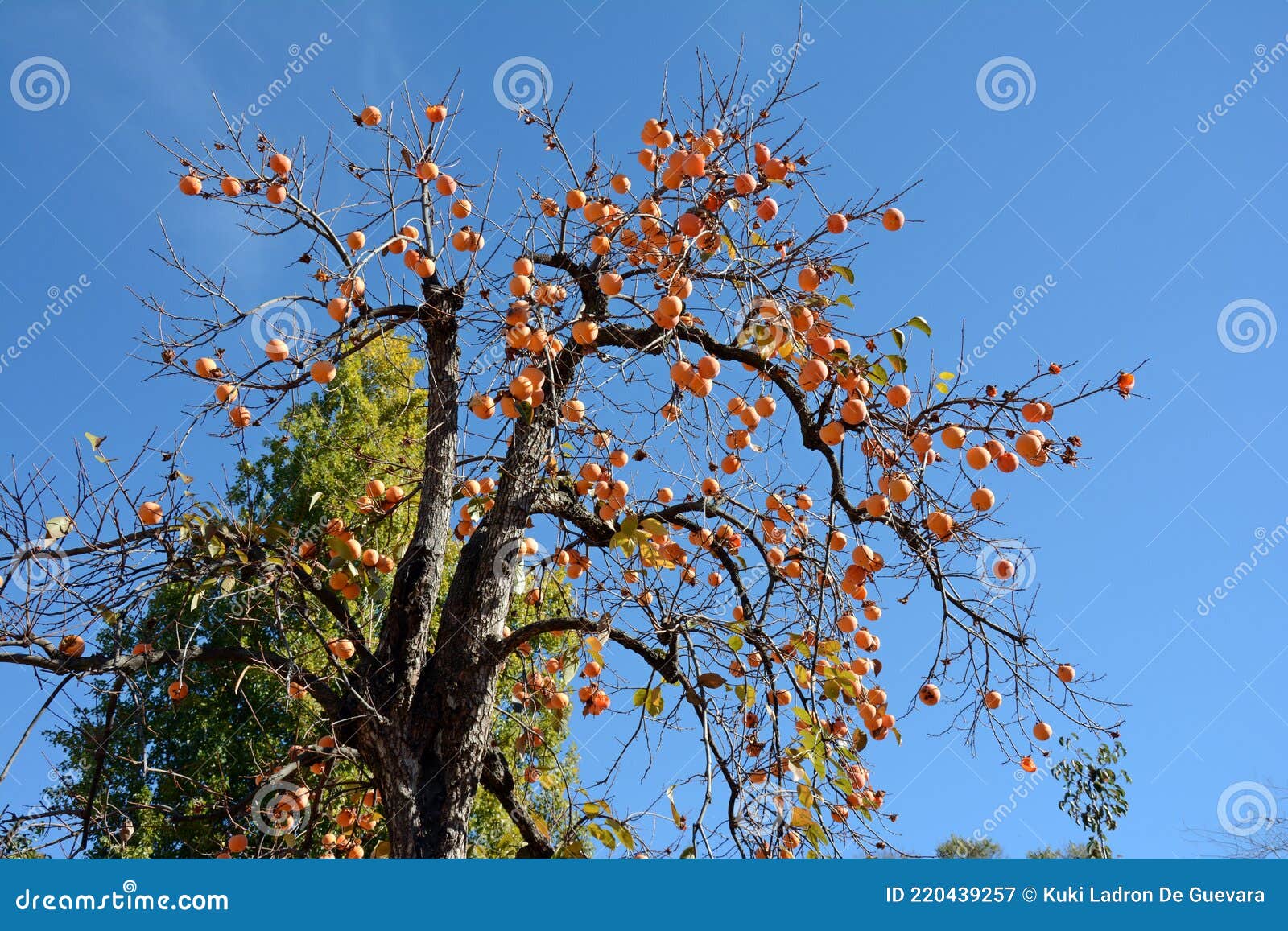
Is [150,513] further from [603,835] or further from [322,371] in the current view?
[603,835]

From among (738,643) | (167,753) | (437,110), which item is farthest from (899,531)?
(167,753)

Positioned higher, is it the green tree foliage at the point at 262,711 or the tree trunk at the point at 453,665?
the green tree foliage at the point at 262,711

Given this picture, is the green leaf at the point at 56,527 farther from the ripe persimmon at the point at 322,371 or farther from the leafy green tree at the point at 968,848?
the leafy green tree at the point at 968,848

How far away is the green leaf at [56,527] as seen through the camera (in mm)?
2746

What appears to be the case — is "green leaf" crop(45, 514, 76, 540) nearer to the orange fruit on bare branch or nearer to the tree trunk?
the orange fruit on bare branch

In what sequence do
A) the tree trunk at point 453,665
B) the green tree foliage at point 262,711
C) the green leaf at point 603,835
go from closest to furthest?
1. the green leaf at point 603,835
2. the tree trunk at point 453,665
3. the green tree foliage at point 262,711

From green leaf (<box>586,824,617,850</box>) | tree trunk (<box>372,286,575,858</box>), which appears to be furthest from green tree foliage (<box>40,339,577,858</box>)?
green leaf (<box>586,824,617,850</box>)

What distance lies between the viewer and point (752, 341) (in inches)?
123

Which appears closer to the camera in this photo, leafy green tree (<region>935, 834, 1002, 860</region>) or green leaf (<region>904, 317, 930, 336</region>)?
green leaf (<region>904, 317, 930, 336</region>)

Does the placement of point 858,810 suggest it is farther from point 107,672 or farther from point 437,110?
point 437,110

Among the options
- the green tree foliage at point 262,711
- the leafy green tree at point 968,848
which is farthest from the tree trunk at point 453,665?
the leafy green tree at point 968,848

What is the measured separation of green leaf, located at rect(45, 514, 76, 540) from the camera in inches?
108

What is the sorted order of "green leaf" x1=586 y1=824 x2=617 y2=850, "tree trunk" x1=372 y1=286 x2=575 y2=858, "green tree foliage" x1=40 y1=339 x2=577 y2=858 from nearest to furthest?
1. "green leaf" x1=586 y1=824 x2=617 y2=850
2. "tree trunk" x1=372 y1=286 x2=575 y2=858
3. "green tree foliage" x1=40 y1=339 x2=577 y2=858

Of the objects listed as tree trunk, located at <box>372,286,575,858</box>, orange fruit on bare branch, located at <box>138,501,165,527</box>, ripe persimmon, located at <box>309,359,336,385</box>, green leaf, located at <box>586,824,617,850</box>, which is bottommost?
green leaf, located at <box>586,824,617,850</box>
